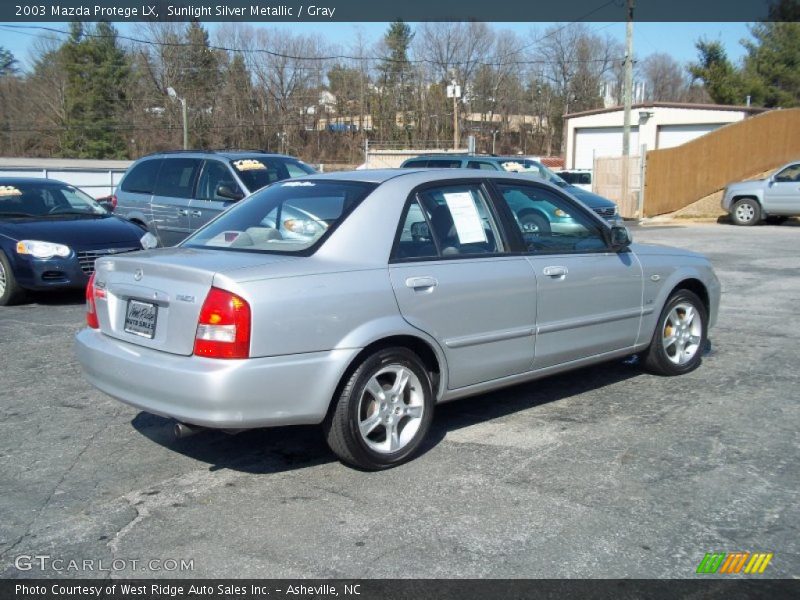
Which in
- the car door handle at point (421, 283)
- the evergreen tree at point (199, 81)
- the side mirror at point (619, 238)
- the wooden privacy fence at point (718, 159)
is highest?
the evergreen tree at point (199, 81)

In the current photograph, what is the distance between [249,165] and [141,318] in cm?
749

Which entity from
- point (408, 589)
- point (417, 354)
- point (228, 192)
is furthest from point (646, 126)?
point (408, 589)

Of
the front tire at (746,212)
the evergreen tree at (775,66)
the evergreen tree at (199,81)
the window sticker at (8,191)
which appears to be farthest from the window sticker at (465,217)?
the evergreen tree at (199,81)

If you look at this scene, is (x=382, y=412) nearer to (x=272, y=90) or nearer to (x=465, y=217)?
(x=465, y=217)

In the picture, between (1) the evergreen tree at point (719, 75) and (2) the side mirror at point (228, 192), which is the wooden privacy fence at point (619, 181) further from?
(1) the evergreen tree at point (719, 75)

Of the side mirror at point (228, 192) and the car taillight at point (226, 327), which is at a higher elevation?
the side mirror at point (228, 192)

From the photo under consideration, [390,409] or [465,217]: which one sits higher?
[465,217]

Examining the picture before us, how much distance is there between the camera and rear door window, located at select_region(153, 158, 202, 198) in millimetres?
11383

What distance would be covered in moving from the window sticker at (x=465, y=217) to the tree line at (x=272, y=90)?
1877 inches

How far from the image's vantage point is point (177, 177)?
11.5m

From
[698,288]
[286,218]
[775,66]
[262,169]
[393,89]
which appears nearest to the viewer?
[286,218]

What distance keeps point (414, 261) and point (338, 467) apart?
124cm

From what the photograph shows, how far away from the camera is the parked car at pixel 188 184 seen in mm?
11055

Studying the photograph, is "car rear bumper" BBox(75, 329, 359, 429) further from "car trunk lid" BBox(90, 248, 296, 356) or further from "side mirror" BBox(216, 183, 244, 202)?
"side mirror" BBox(216, 183, 244, 202)
